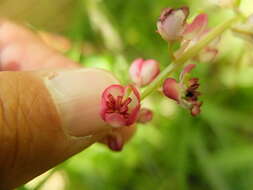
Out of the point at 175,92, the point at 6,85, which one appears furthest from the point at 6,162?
the point at 175,92

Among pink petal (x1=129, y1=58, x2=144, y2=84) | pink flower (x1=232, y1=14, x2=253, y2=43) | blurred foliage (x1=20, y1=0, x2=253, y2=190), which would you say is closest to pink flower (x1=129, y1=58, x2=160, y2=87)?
pink petal (x1=129, y1=58, x2=144, y2=84)

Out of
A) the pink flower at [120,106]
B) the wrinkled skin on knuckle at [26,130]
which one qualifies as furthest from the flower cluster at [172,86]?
the wrinkled skin on knuckle at [26,130]

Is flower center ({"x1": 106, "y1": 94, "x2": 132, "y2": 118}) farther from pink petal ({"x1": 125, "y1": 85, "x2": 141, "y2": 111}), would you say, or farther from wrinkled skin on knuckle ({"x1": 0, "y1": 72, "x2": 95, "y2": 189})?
wrinkled skin on knuckle ({"x1": 0, "y1": 72, "x2": 95, "y2": 189})

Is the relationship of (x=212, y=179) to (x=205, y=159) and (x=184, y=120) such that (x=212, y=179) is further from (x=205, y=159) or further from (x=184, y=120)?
(x=184, y=120)

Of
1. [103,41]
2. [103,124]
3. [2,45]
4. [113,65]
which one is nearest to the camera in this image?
[103,124]

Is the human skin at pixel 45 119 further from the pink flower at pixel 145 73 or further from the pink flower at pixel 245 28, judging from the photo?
the pink flower at pixel 245 28

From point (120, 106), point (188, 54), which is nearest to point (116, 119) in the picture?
point (120, 106)
